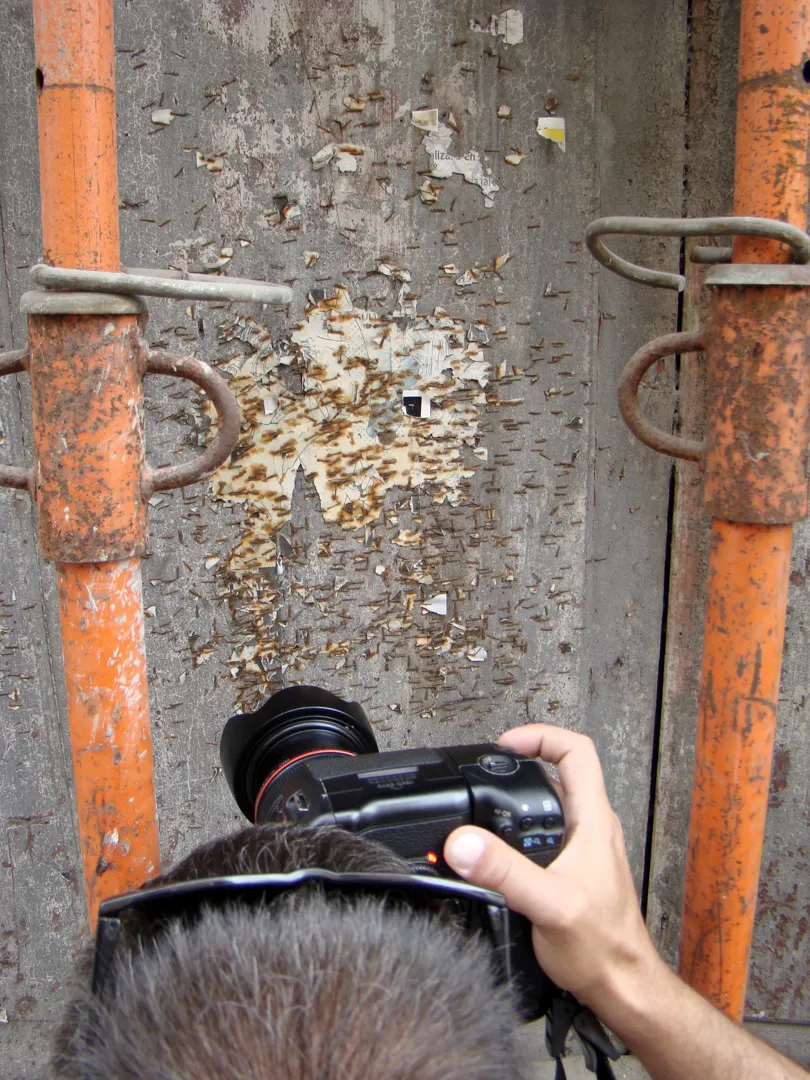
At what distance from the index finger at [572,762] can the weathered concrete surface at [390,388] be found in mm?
366

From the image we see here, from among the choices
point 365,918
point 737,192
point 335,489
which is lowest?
point 365,918

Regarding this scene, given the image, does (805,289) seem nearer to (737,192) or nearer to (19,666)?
(737,192)

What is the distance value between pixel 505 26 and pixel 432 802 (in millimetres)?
981

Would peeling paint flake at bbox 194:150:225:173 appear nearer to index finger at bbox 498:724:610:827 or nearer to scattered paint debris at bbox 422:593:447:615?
scattered paint debris at bbox 422:593:447:615

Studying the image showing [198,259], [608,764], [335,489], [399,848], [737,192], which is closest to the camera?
[399,848]

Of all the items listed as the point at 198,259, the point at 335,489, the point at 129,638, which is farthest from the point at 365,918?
the point at 198,259

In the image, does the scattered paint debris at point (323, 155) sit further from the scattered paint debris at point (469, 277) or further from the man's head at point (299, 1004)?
the man's head at point (299, 1004)

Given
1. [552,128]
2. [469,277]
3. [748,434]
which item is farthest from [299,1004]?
[552,128]

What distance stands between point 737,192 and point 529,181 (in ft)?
1.20

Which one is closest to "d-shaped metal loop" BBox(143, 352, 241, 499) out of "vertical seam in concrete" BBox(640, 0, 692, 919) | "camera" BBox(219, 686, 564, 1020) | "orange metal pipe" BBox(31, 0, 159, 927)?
"orange metal pipe" BBox(31, 0, 159, 927)

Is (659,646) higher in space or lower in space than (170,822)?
higher

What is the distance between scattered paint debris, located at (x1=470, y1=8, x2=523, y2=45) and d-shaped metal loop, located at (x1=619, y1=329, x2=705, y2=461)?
502 millimetres

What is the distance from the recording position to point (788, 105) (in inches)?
30.9

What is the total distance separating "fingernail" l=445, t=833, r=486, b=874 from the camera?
0.69m
